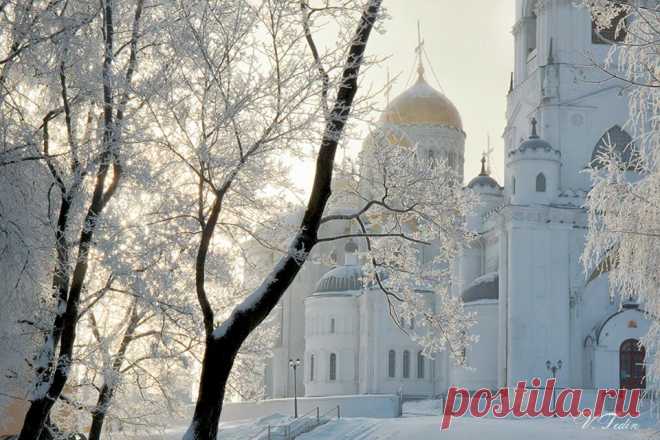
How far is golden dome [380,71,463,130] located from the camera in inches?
2402

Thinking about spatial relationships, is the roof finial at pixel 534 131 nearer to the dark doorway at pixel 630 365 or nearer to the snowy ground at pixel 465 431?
the dark doorway at pixel 630 365

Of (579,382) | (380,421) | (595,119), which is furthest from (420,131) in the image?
(380,421)

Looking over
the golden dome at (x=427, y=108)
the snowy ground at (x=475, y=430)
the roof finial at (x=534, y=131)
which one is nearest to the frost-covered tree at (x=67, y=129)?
the snowy ground at (x=475, y=430)

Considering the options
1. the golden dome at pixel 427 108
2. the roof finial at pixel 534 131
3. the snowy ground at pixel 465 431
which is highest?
the golden dome at pixel 427 108

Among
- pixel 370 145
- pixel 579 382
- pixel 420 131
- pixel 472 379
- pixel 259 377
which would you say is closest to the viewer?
pixel 370 145

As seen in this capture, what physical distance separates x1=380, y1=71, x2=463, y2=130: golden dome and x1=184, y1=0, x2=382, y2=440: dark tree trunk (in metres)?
49.9

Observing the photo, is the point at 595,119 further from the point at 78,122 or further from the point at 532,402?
the point at 78,122

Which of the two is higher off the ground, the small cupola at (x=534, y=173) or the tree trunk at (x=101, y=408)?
the small cupola at (x=534, y=173)

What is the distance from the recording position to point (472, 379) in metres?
44.0

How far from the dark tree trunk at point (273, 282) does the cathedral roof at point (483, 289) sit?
116 feet

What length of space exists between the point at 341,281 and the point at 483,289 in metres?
12.0

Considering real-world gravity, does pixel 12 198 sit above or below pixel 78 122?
below

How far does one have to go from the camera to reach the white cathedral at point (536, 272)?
41.4m

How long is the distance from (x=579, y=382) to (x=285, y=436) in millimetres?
14821
